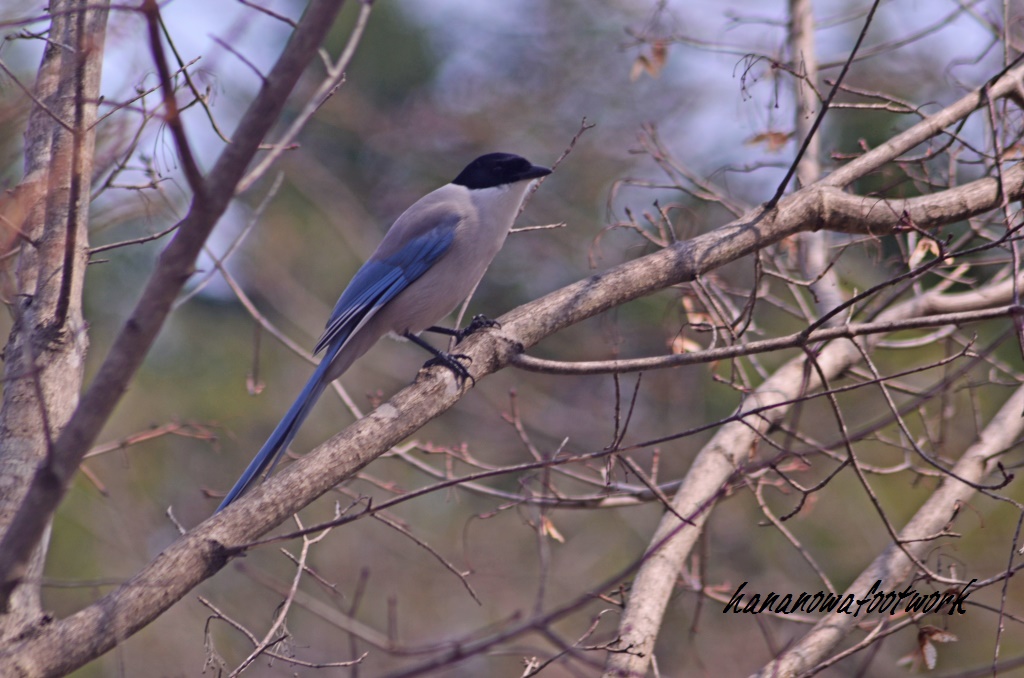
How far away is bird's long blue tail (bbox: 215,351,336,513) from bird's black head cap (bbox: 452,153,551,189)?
61.1 inches

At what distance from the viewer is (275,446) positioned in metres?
3.20

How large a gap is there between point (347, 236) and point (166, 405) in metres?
2.66

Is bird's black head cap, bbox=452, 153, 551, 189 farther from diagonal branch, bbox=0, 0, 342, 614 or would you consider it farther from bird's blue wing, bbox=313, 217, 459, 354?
diagonal branch, bbox=0, 0, 342, 614

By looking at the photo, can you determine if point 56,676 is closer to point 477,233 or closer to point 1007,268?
point 477,233

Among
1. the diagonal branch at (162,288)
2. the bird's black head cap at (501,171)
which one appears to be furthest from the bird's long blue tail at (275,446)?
the bird's black head cap at (501,171)

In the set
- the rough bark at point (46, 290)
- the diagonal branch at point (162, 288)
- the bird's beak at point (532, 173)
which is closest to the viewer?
the diagonal branch at point (162, 288)

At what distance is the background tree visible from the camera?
2.21 m

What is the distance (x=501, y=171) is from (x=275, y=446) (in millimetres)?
2042

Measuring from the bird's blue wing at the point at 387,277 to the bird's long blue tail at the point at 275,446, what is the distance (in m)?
0.49

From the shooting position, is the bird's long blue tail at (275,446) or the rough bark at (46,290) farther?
the bird's long blue tail at (275,446)

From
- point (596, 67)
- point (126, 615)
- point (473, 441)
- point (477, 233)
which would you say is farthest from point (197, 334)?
point (126, 615)

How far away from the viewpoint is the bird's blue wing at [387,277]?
4.08 metres

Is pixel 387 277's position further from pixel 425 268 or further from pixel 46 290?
pixel 46 290
